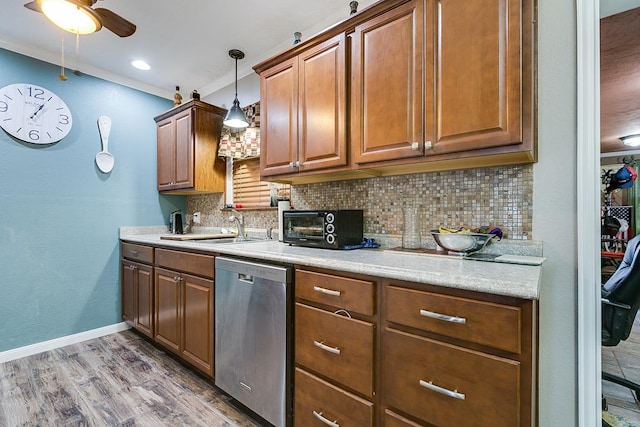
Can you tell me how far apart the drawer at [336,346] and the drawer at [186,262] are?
0.82 meters

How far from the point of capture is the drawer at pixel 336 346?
1.16 metres

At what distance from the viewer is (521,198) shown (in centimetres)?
137

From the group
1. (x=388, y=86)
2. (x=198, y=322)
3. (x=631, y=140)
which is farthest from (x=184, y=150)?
(x=631, y=140)

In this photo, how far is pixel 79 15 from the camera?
1.64 m

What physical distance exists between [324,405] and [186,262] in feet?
4.51

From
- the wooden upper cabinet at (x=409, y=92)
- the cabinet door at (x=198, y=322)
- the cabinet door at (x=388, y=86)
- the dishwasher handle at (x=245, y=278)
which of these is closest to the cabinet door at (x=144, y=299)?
the cabinet door at (x=198, y=322)

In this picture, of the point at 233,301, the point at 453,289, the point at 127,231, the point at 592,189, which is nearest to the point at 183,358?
the point at 233,301

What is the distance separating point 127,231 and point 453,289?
3262 millimetres

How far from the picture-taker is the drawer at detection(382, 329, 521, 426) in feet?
2.85

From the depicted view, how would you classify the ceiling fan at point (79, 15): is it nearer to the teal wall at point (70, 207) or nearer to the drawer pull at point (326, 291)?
the teal wall at point (70, 207)

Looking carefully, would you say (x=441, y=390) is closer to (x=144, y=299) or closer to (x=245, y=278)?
(x=245, y=278)

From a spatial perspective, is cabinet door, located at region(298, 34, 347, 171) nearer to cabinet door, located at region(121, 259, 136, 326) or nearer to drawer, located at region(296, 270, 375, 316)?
drawer, located at region(296, 270, 375, 316)

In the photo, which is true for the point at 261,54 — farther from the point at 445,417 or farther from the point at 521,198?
the point at 445,417

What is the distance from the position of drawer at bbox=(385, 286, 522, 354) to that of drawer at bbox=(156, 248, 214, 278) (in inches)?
50.8
